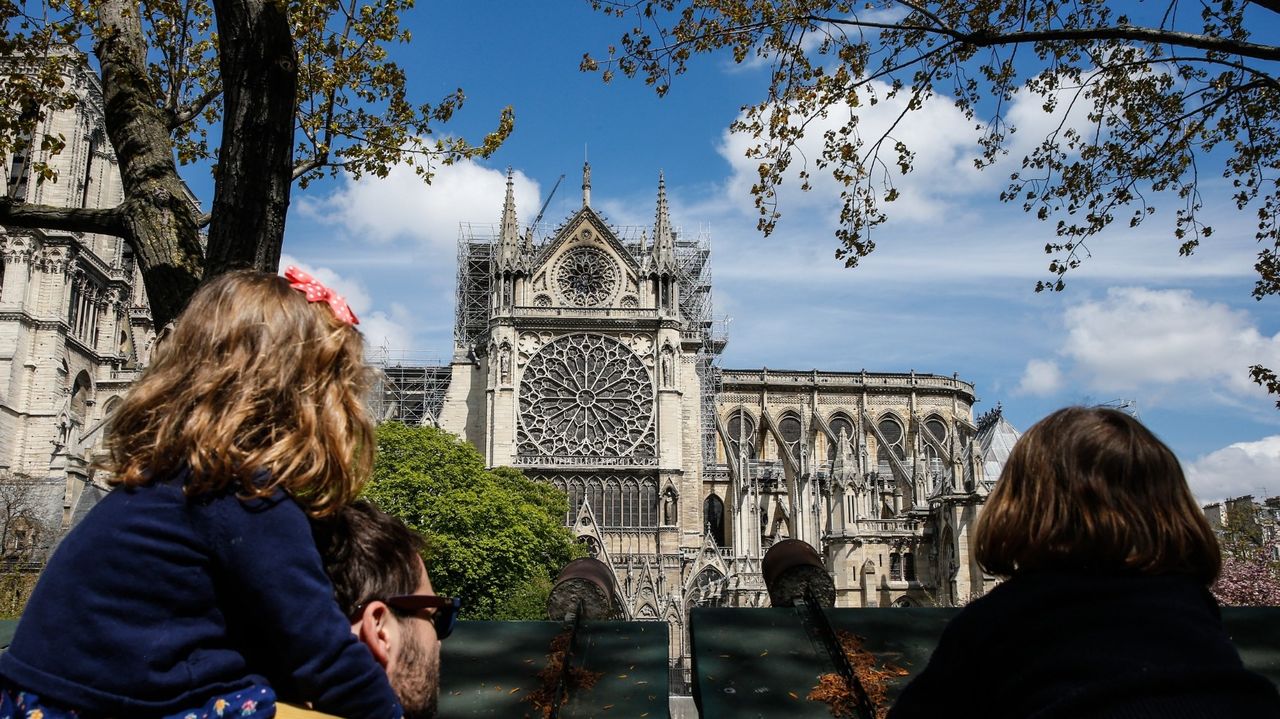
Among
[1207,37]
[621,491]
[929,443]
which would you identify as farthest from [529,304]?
[1207,37]

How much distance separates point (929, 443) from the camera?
1928 inches

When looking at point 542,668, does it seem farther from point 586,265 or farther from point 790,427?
point 790,427

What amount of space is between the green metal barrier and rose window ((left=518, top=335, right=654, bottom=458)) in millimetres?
31708

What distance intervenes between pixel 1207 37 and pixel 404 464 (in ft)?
80.2

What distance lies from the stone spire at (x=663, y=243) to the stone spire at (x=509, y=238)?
18.6 ft

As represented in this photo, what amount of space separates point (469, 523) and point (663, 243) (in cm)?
1673

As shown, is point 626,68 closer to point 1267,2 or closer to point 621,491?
point 1267,2

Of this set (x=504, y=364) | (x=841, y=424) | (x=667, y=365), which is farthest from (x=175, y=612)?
(x=841, y=424)

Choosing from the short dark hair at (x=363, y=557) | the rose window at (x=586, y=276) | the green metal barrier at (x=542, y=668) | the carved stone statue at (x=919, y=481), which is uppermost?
the rose window at (x=586, y=276)

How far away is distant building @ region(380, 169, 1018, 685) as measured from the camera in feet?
114

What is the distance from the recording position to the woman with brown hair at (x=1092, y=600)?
1.93 m

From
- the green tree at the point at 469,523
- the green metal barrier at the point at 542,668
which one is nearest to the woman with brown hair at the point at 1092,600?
the green metal barrier at the point at 542,668

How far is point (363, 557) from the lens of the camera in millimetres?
2395

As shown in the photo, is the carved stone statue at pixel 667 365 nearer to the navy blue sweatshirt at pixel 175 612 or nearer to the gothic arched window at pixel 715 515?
the gothic arched window at pixel 715 515
